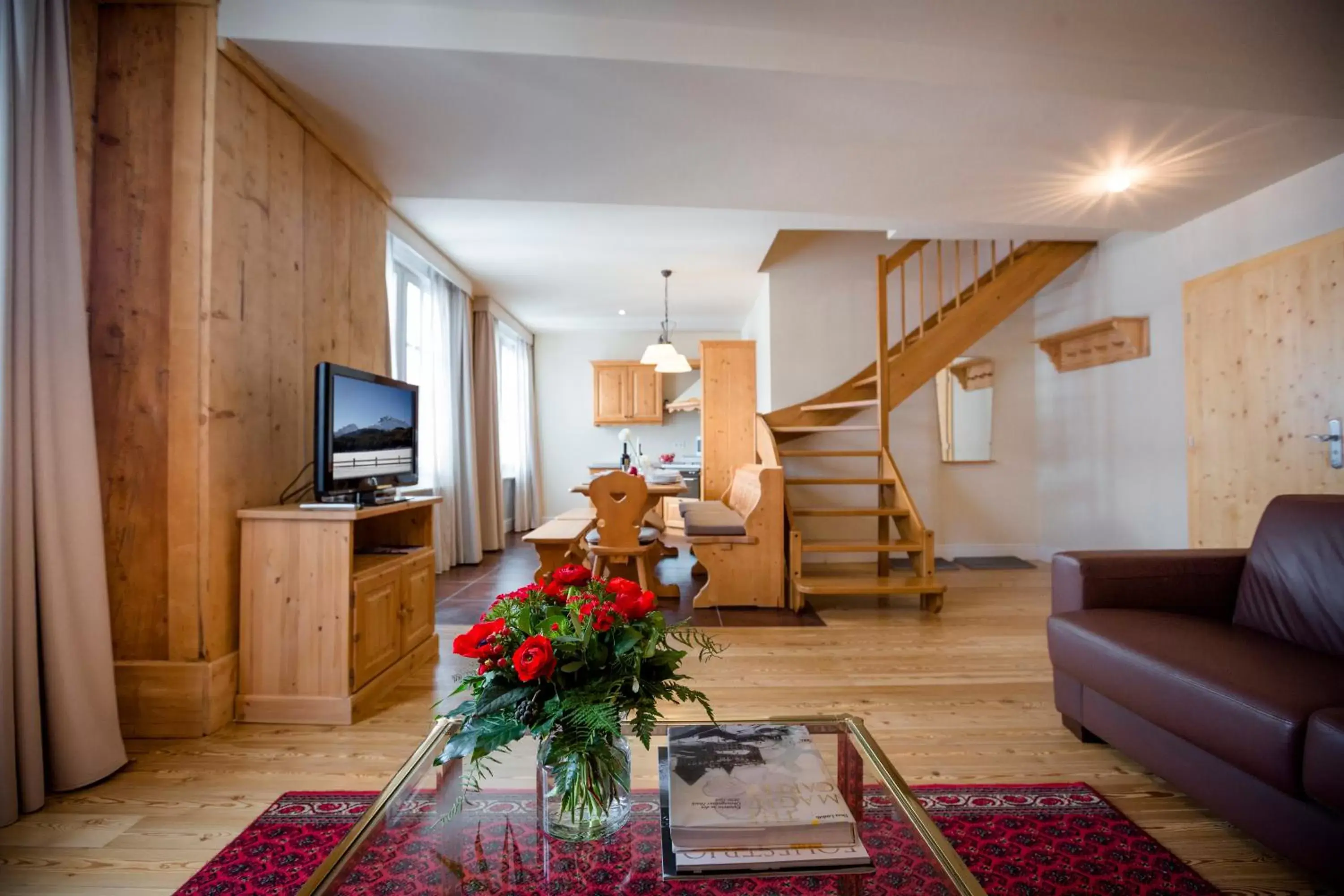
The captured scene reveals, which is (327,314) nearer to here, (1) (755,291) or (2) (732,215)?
(2) (732,215)

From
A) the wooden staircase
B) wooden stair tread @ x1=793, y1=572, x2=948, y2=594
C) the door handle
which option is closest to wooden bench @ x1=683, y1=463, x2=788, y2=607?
the wooden staircase

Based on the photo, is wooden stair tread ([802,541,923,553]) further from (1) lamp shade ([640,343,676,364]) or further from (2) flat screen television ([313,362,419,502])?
(1) lamp shade ([640,343,676,364])

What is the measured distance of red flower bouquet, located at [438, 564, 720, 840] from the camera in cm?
92

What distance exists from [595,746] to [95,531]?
190 centimetres

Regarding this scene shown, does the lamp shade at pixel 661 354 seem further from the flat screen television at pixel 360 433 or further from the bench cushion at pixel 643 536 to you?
the flat screen television at pixel 360 433

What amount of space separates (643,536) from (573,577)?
3.03 meters

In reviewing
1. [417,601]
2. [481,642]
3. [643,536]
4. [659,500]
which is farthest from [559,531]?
[481,642]

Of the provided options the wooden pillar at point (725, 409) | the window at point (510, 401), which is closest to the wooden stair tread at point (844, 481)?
the wooden pillar at point (725, 409)

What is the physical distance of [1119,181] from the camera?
3.12 meters

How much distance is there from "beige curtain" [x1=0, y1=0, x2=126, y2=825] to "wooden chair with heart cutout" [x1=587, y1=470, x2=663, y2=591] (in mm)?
2259

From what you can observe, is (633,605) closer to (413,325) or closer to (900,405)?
Answer: (413,325)

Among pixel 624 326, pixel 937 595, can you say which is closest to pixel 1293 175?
pixel 937 595

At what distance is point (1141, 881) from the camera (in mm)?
1347

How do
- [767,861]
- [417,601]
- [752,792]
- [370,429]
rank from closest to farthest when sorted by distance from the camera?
[767,861] < [752,792] < [370,429] < [417,601]
